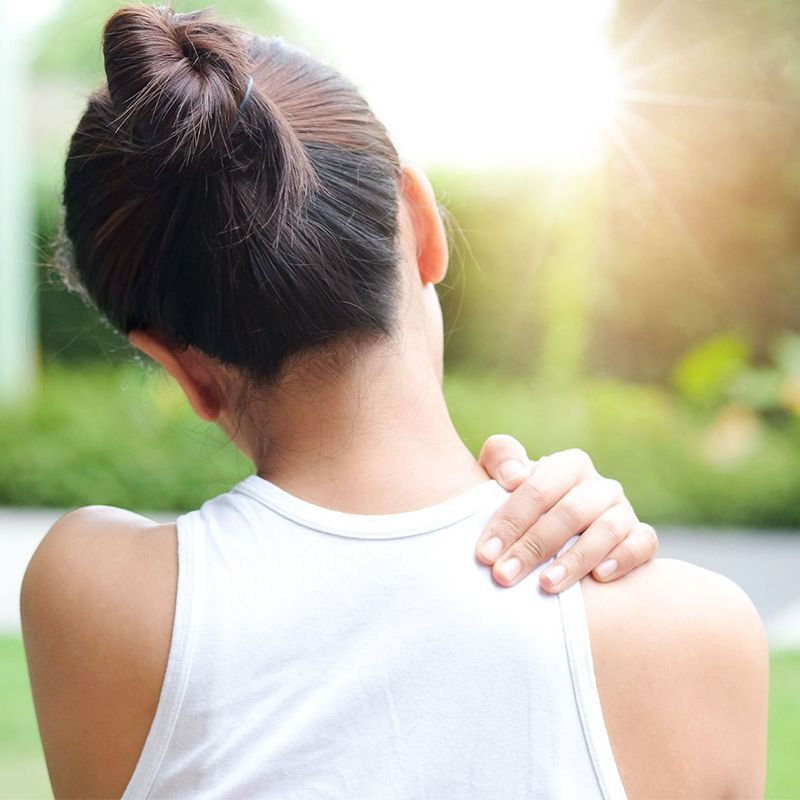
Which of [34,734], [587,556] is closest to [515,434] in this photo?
[34,734]

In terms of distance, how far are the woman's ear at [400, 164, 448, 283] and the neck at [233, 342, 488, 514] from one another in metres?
0.10

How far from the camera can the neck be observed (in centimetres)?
101

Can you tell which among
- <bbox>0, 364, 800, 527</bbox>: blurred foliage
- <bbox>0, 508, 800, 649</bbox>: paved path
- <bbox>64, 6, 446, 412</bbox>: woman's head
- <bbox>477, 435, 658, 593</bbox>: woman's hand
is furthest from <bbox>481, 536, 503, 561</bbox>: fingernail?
<bbox>0, 364, 800, 527</bbox>: blurred foliage

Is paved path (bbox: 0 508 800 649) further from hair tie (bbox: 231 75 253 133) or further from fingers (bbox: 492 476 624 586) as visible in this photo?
hair tie (bbox: 231 75 253 133)

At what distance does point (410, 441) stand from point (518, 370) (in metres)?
6.18

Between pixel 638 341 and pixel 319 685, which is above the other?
pixel 319 685

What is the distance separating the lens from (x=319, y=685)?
0.95m

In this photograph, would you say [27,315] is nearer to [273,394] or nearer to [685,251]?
[685,251]

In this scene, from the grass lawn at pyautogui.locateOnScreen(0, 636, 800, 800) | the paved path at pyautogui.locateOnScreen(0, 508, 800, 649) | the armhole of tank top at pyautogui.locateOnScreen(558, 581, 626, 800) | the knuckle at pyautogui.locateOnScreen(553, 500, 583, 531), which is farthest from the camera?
the paved path at pyautogui.locateOnScreen(0, 508, 800, 649)

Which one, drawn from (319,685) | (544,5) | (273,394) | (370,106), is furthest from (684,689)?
(544,5)

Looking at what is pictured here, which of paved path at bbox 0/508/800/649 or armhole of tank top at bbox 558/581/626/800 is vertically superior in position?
armhole of tank top at bbox 558/581/626/800

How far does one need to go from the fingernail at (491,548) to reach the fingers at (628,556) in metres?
0.09

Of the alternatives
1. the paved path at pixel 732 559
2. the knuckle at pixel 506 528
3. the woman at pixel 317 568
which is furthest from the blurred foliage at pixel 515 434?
the knuckle at pixel 506 528

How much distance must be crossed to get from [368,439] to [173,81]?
35cm
